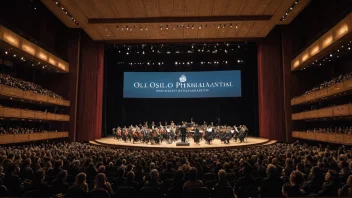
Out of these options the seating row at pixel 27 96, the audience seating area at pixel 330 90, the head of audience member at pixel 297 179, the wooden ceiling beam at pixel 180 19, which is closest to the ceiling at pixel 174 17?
the wooden ceiling beam at pixel 180 19

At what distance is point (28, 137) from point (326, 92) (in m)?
15.8

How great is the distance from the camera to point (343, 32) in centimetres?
1140

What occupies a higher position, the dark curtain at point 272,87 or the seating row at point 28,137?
the dark curtain at point 272,87

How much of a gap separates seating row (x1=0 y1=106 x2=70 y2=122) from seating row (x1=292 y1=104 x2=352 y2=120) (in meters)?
14.8

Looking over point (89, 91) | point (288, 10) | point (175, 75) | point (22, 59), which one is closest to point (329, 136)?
point (288, 10)

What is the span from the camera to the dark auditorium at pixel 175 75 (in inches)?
535

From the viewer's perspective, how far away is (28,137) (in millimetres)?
14320

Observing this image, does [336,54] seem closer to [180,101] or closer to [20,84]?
[180,101]

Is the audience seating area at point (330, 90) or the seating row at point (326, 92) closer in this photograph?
the seating row at point (326, 92)

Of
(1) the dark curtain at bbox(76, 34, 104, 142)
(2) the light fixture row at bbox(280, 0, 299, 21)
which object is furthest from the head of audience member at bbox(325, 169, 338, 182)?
(1) the dark curtain at bbox(76, 34, 104, 142)

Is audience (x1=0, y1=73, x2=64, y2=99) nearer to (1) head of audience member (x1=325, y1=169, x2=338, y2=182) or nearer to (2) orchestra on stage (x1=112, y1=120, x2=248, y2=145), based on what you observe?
(2) orchestra on stage (x1=112, y1=120, x2=248, y2=145)

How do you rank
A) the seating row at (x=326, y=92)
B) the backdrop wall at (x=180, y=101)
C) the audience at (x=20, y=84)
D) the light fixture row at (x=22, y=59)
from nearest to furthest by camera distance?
the seating row at (x=326, y=92)
the audience at (x=20, y=84)
the light fixture row at (x=22, y=59)
the backdrop wall at (x=180, y=101)

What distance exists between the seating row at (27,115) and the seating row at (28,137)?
3.03ft

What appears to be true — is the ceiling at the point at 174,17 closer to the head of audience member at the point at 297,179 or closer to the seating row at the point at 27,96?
the seating row at the point at 27,96
